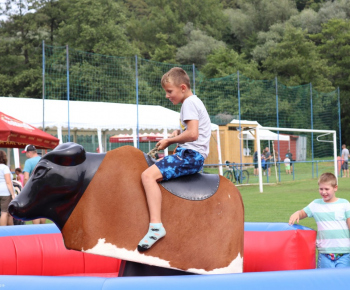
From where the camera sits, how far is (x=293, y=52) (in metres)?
49.3

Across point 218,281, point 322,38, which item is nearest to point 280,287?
point 218,281

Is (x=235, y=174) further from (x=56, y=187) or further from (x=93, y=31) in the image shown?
(x=93, y=31)

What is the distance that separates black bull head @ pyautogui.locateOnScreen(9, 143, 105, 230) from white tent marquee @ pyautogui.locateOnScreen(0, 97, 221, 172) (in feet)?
38.2

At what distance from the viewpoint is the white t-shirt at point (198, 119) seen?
4.07 meters

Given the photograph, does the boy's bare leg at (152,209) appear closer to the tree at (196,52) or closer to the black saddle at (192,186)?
the black saddle at (192,186)

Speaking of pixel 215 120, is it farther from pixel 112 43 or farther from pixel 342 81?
pixel 342 81

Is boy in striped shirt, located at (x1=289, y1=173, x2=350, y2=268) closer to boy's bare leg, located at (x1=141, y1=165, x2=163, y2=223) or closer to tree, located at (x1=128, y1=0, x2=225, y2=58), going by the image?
boy's bare leg, located at (x1=141, y1=165, x2=163, y2=223)

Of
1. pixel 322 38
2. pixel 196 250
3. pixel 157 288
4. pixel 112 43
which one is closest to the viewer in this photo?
pixel 157 288

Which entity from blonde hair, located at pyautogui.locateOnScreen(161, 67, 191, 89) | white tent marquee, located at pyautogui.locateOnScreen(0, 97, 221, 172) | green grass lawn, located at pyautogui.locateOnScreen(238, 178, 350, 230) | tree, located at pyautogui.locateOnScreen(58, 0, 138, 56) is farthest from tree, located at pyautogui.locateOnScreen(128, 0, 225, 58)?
blonde hair, located at pyautogui.locateOnScreen(161, 67, 191, 89)

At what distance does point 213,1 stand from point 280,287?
227ft

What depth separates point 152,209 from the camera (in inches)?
150

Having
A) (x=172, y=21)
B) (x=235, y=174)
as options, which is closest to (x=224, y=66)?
(x=172, y=21)

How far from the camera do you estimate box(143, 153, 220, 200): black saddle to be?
4027 millimetres

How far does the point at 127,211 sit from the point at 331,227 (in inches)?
76.3
